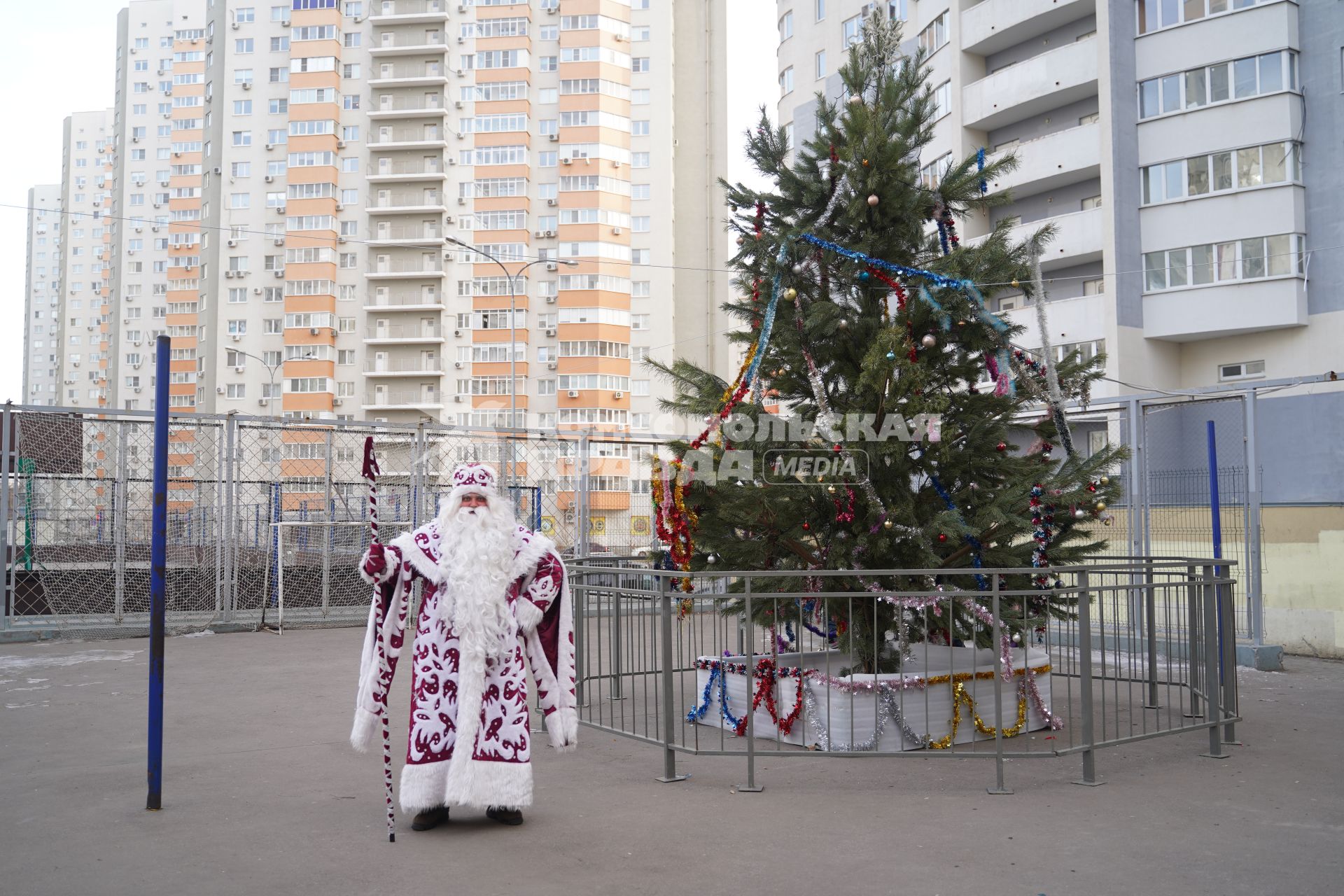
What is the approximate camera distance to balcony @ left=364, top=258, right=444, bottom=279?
205 ft

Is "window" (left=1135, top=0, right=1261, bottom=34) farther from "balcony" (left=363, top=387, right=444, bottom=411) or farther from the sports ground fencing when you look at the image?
"balcony" (left=363, top=387, right=444, bottom=411)

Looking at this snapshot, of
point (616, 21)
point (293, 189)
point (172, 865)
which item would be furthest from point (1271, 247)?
point (293, 189)

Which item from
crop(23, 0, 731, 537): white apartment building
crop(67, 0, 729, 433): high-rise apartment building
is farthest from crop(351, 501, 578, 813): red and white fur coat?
crop(67, 0, 729, 433): high-rise apartment building

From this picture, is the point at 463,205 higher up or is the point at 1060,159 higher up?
the point at 463,205

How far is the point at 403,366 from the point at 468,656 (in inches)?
2335

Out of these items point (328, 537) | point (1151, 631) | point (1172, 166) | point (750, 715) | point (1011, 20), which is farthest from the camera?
point (1011, 20)

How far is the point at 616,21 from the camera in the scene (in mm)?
59719

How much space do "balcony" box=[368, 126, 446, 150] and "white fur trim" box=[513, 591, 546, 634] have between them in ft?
196

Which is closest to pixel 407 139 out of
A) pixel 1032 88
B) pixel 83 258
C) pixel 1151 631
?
pixel 1032 88

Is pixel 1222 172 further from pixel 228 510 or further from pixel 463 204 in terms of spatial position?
pixel 463 204

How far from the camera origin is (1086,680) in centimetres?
664

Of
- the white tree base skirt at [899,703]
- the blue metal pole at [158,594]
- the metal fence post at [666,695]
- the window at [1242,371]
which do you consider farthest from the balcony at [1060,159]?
the blue metal pole at [158,594]

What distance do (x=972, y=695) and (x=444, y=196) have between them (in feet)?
192

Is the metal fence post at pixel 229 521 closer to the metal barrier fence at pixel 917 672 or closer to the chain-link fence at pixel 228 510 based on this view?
the chain-link fence at pixel 228 510
